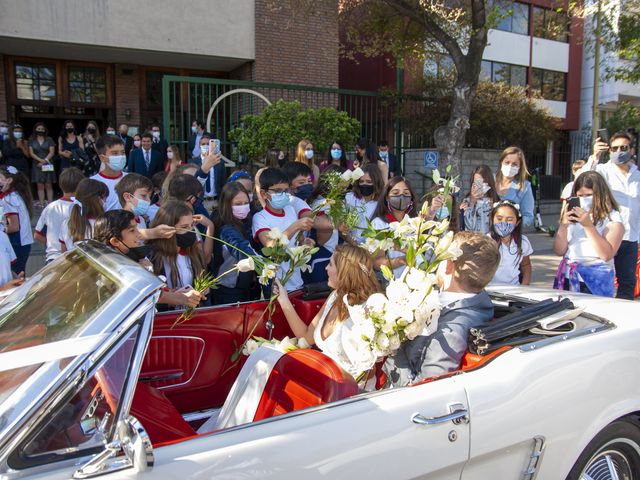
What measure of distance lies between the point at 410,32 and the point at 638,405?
1188cm

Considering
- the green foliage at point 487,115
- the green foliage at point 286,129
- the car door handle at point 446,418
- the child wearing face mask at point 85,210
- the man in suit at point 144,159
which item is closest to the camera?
the car door handle at point 446,418

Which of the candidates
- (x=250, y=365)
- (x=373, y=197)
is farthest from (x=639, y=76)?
(x=250, y=365)

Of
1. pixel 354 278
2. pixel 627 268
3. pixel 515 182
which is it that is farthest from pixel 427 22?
pixel 354 278

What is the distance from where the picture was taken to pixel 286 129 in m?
10.5

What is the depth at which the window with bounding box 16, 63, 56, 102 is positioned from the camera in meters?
13.8

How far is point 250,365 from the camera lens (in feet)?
9.07

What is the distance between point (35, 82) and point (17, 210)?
9422 mm

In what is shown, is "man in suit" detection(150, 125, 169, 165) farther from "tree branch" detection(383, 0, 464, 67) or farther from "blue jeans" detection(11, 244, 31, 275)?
"tree branch" detection(383, 0, 464, 67)

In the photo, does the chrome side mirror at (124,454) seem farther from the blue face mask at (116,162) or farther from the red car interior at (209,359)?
the blue face mask at (116,162)

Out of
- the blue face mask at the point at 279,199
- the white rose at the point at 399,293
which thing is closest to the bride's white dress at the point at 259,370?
the white rose at the point at 399,293

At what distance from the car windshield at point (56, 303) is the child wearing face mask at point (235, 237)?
1888mm

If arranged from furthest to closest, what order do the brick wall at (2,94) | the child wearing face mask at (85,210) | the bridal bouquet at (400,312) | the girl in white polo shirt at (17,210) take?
the brick wall at (2,94) < the girl in white polo shirt at (17,210) < the child wearing face mask at (85,210) < the bridal bouquet at (400,312)

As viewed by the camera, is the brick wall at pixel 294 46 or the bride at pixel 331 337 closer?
the bride at pixel 331 337

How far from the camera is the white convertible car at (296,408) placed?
1.66 meters
